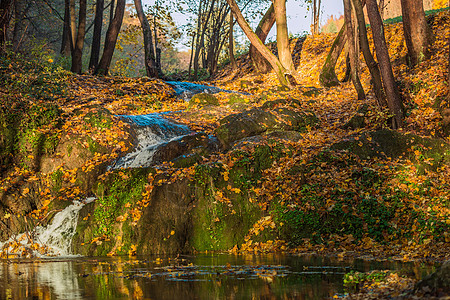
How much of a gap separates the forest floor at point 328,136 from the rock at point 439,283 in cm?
55

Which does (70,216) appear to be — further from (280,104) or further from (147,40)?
(147,40)

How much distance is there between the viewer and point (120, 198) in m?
7.75

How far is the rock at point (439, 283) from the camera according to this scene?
2.61 metres

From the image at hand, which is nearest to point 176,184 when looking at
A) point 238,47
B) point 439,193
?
point 439,193

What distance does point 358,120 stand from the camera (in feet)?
36.7

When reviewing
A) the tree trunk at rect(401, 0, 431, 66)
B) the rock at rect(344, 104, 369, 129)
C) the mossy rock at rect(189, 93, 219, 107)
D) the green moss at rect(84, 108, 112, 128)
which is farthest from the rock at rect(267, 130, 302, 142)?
the tree trunk at rect(401, 0, 431, 66)

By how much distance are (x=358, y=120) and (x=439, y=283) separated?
8.99 metres

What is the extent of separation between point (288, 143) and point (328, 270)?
4.70 metres

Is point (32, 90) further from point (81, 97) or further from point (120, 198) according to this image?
point (120, 198)

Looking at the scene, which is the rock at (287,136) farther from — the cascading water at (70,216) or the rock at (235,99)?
the rock at (235,99)

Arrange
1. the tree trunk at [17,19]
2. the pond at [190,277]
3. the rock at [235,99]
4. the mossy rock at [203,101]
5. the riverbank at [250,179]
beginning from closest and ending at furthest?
the pond at [190,277]
the riverbank at [250,179]
the mossy rock at [203,101]
the rock at [235,99]
the tree trunk at [17,19]

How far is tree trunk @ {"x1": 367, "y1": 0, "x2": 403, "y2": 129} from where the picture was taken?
35.2 feet

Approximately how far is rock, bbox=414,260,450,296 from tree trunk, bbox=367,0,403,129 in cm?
871

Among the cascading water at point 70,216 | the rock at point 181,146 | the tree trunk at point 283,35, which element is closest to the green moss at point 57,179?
the cascading water at point 70,216
